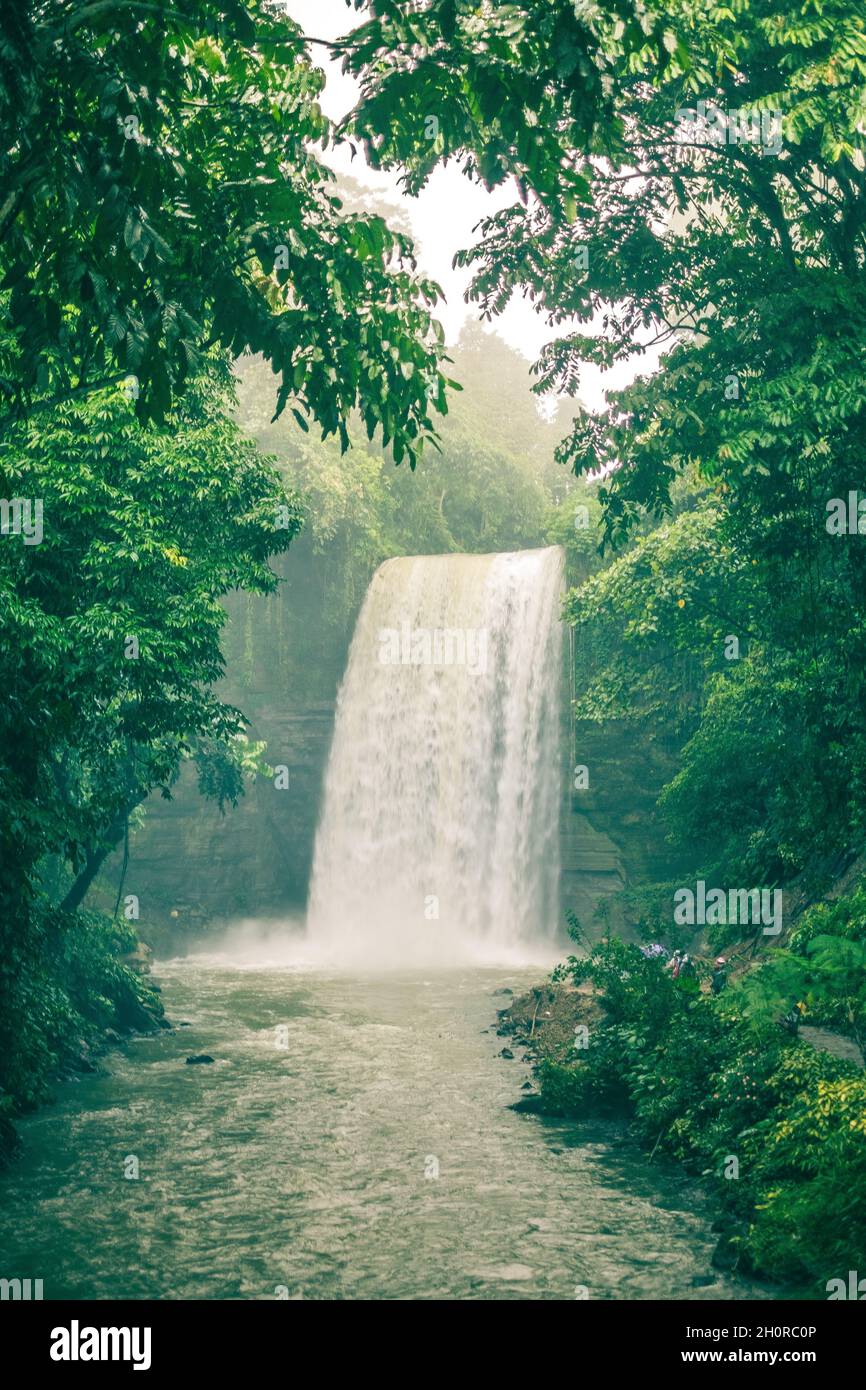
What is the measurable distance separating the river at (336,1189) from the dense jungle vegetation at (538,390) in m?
0.65

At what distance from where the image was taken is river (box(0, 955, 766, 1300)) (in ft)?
26.9

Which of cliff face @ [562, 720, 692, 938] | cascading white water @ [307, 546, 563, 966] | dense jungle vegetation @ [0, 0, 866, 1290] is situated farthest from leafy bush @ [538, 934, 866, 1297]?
cascading white water @ [307, 546, 563, 966]

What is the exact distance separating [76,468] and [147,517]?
967 millimetres

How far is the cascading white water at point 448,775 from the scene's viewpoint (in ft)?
92.4

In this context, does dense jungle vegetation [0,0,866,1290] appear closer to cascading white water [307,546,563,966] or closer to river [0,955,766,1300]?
river [0,955,766,1300]

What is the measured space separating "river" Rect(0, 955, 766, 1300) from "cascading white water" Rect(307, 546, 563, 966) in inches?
446

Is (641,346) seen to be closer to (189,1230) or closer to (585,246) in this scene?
(585,246)

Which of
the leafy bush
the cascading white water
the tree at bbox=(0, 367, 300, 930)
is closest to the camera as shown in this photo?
the leafy bush

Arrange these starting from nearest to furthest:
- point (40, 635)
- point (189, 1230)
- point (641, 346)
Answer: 1. point (189, 1230)
2. point (40, 635)
3. point (641, 346)

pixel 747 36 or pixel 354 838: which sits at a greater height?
pixel 747 36

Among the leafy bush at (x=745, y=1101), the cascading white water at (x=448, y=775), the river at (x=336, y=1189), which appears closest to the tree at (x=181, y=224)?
the leafy bush at (x=745, y=1101)

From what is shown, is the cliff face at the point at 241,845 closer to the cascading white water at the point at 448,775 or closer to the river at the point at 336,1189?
the cascading white water at the point at 448,775

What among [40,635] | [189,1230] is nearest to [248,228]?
[40,635]
